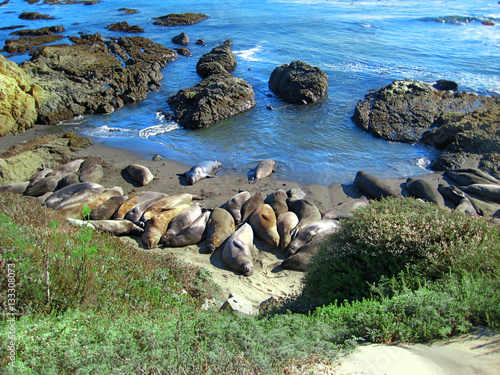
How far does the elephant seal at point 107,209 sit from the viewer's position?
908 cm

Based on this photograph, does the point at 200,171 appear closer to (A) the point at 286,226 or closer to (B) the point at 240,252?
(A) the point at 286,226

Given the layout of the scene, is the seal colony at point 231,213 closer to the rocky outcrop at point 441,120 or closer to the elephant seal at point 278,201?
the elephant seal at point 278,201

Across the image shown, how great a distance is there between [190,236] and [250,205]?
194cm

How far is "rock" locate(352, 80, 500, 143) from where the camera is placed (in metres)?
15.8

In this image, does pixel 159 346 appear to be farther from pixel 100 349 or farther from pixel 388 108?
pixel 388 108

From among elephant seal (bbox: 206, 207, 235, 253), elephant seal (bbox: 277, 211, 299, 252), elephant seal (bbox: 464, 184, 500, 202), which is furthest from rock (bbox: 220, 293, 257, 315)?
elephant seal (bbox: 464, 184, 500, 202)

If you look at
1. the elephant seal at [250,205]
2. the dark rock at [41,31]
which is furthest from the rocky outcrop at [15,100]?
the dark rock at [41,31]

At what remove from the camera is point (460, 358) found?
3.49m

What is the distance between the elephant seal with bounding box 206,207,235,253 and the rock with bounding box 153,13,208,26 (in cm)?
3501

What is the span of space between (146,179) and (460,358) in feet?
31.7

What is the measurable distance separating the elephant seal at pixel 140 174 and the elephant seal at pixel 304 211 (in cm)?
461

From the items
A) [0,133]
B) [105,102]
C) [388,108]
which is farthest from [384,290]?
[105,102]

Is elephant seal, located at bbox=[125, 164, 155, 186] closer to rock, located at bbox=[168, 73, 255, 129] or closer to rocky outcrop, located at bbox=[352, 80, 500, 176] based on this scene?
rock, located at bbox=[168, 73, 255, 129]

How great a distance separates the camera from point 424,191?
1084 centimetres
